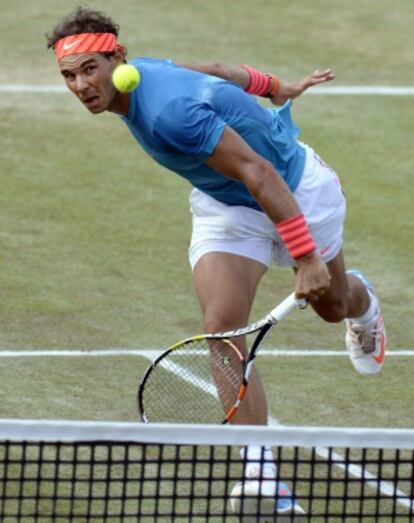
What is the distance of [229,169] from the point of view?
6.84m

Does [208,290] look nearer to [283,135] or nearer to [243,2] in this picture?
[283,135]

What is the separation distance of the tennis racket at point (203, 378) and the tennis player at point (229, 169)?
11cm

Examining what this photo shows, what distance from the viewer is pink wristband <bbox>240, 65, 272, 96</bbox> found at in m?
8.17

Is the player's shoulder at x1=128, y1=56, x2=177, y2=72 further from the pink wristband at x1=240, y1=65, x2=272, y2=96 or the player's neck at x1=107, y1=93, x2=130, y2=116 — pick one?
the pink wristband at x1=240, y1=65, x2=272, y2=96

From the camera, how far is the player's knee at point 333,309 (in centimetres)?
800

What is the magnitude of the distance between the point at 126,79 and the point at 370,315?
2.35 metres

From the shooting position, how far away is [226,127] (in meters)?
6.86

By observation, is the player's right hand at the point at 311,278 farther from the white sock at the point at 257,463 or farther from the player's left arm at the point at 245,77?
the player's left arm at the point at 245,77

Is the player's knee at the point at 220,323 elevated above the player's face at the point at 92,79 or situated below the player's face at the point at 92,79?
below

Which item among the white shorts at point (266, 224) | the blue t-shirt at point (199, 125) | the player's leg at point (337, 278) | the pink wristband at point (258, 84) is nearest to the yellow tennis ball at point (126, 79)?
the blue t-shirt at point (199, 125)

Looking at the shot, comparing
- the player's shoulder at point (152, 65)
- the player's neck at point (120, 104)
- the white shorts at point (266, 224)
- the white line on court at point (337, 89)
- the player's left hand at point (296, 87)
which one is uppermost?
the player's shoulder at point (152, 65)

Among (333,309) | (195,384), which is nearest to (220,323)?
(333,309)

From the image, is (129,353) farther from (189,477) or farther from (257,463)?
(257,463)

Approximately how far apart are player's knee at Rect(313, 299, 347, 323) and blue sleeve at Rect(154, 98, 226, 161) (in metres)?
1.44
